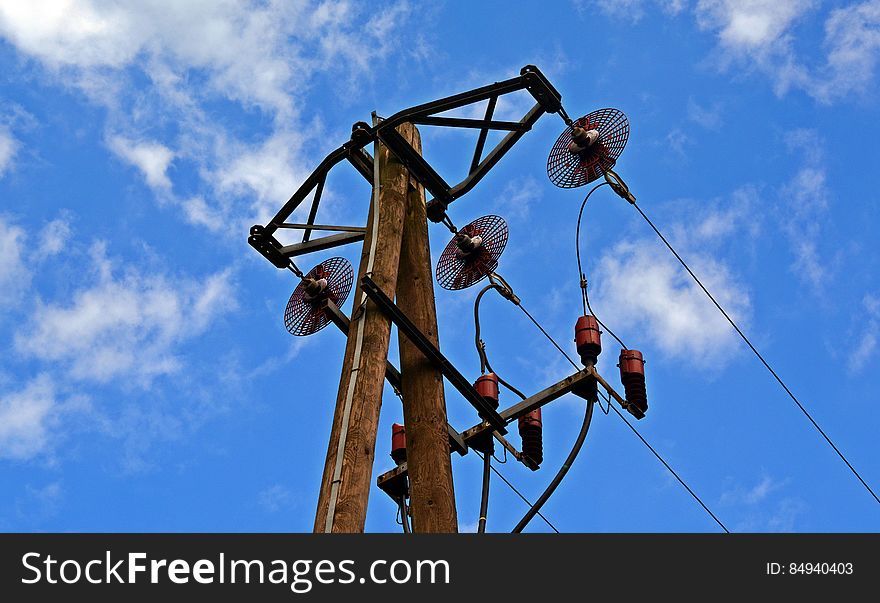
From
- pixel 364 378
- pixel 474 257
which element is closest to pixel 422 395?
pixel 364 378

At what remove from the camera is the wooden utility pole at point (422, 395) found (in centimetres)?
868

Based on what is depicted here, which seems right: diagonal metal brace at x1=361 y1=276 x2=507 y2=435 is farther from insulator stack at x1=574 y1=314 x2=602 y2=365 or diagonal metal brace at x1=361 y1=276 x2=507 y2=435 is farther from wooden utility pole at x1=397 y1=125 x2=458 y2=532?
insulator stack at x1=574 y1=314 x2=602 y2=365

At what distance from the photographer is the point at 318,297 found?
1124 centimetres

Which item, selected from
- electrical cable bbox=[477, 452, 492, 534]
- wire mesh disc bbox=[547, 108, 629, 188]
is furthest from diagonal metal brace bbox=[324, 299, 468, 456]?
wire mesh disc bbox=[547, 108, 629, 188]

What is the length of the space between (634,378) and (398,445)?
6.67ft

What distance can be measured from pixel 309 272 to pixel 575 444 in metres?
2.79

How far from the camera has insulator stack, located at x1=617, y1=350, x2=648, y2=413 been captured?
11.1 meters

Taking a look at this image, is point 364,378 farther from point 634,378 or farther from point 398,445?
point 634,378

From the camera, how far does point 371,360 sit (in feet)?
28.4

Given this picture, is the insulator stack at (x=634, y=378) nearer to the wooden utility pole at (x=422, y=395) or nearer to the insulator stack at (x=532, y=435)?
the insulator stack at (x=532, y=435)

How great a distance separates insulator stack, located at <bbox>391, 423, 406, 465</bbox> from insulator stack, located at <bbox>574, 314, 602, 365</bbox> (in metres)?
1.60

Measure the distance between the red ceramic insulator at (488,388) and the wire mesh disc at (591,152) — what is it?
6.59ft
